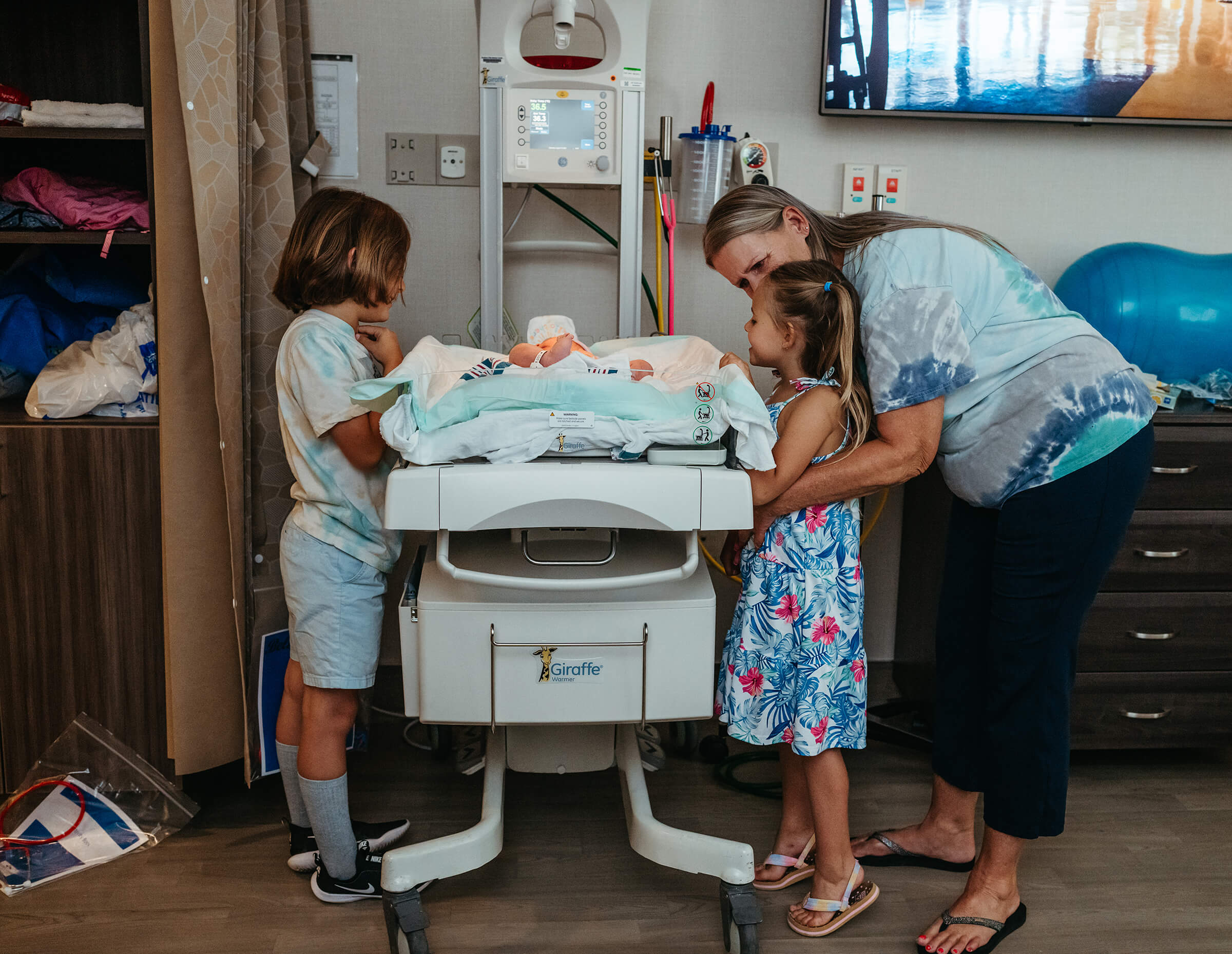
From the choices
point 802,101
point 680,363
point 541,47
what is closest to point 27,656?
point 680,363

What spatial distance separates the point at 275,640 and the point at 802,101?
166 cm

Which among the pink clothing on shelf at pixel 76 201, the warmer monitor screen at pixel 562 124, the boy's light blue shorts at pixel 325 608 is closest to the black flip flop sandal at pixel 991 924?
the boy's light blue shorts at pixel 325 608

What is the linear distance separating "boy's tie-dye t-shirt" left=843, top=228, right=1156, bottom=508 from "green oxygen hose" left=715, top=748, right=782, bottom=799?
2.61ft

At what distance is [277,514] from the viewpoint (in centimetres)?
173

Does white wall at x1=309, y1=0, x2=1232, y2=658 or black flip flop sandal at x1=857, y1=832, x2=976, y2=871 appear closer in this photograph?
black flip flop sandal at x1=857, y1=832, x2=976, y2=871

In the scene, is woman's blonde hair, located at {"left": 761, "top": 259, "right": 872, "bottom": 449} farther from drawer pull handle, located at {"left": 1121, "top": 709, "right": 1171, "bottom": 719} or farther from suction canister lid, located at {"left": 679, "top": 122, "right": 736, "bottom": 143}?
drawer pull handle, located at {"left": 1121, "top": 709, "right": 1171, "bottom": 719}

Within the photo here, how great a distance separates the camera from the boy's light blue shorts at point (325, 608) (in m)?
1.44

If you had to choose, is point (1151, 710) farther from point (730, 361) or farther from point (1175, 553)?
point (730, 361)

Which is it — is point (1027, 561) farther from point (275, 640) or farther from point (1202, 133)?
point (1202, 133)

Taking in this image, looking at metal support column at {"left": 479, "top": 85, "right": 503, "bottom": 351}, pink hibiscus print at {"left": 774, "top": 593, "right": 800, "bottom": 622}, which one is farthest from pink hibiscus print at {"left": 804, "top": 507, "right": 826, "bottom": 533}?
metal support column at {"left": 479, "top": 85, "right": 503, "bottom": 351}

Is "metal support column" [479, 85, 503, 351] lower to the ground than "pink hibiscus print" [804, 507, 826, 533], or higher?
higher

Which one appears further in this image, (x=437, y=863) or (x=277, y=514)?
(x=277, y=514)

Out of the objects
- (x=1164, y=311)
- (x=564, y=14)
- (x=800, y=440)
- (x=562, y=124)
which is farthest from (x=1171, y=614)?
(x=564, y=14)

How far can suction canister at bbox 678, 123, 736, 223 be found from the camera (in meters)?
1.97
